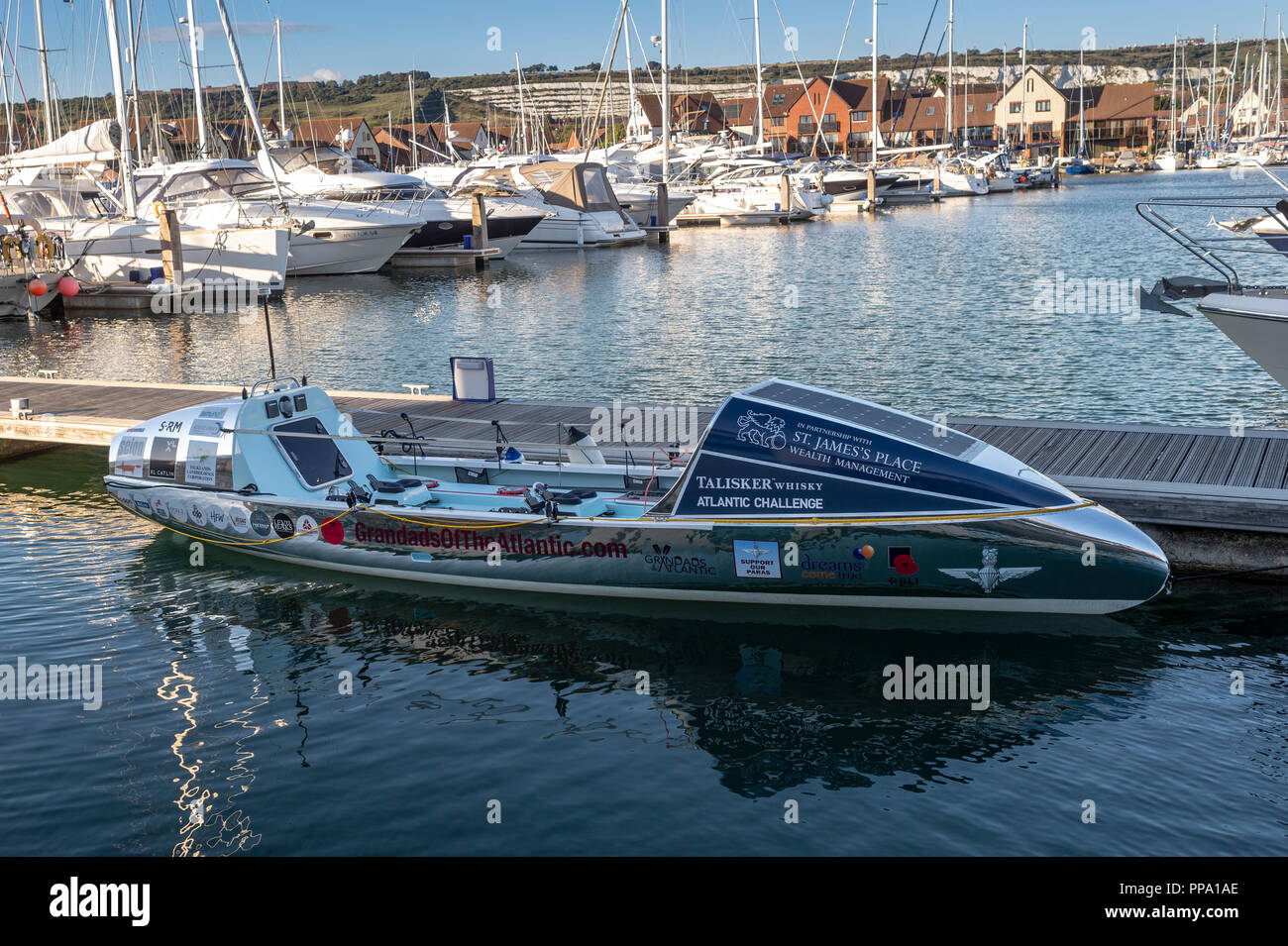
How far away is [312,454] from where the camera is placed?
15.9 meters

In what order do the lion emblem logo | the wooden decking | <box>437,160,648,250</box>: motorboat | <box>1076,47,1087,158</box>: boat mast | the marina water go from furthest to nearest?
<box>1076,47,1087,158</box>: boat mast < <box>437,160,648,250</box>: motorboat < the wooden decking < the lion emblem logo < the marina water

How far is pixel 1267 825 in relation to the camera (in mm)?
9242

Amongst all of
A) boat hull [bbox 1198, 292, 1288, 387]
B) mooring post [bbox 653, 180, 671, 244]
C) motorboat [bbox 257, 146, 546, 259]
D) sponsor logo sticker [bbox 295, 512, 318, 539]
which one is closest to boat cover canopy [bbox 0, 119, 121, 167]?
motorboat [bbox 257, 146, 546, 259]

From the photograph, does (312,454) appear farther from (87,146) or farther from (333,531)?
(87,146)

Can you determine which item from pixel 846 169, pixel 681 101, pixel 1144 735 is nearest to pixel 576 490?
pixel 1144 735

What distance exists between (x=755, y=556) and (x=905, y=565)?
5.46 feet

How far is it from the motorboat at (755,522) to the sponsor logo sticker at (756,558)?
2 cm

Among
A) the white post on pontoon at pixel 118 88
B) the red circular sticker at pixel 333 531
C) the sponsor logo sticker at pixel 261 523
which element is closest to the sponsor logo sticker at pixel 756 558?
the red circular sticker at pixel 333 531

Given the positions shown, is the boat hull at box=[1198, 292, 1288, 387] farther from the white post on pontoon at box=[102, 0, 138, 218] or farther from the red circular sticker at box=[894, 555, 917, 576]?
the white post on pontoon at box=[102, 0, 138, 218]

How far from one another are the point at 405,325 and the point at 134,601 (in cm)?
2513

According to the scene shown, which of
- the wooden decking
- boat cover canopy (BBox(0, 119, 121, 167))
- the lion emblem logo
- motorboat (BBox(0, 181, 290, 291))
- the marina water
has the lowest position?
the marina water

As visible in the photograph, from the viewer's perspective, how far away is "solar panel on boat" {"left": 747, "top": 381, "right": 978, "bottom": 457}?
41.4 ft

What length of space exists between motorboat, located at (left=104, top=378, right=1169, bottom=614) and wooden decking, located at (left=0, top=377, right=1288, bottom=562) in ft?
5.82
